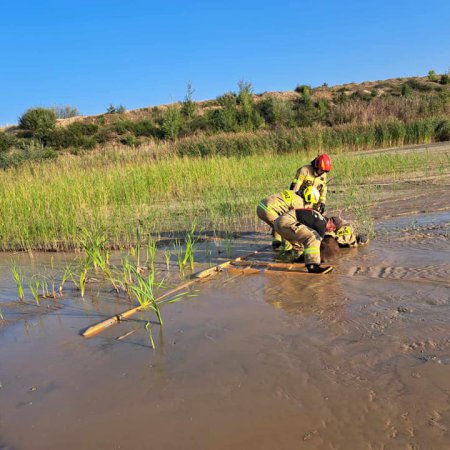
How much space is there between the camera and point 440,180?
10.1 m

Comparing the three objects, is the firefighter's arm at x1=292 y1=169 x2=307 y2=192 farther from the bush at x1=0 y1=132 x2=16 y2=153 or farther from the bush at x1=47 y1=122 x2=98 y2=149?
the bush at x1=0 y1=132 x2=16 y2=153

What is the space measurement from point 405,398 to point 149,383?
1408 mm

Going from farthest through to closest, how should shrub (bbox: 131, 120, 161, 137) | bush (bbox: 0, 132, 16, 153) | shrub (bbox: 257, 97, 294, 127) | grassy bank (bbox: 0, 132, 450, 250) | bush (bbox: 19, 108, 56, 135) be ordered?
bush (bbox: 19, 108, 56, 135), shrub (bbox: 131, 120, 161, 137), shrub (bbox: 257, 97, 294, 127), bush (bbox: 0, 132, 16, 153), grassy bank (bbox: 0, 132, 450, 250)

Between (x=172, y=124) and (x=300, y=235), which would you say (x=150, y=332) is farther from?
(x=172, y=124)

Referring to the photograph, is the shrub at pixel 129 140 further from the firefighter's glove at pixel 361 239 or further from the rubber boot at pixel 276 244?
the firefighter's glove at pixel 361 239

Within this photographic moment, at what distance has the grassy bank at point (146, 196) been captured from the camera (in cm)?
726

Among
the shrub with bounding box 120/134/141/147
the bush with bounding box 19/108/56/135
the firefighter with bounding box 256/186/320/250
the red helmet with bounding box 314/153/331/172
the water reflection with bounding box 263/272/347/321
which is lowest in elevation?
the water reflection with bounding box 263/272/347/321

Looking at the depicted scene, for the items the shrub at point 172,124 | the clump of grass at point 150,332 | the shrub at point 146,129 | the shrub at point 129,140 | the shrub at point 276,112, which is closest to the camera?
the clump of grass at point 150,332

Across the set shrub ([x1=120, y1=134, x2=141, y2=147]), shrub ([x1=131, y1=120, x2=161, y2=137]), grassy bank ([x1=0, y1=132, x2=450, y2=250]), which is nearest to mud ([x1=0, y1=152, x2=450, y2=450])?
grassy bank ([x1=0, y1=132, x2=450, y2=250])

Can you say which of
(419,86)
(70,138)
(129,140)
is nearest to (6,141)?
(70,138)

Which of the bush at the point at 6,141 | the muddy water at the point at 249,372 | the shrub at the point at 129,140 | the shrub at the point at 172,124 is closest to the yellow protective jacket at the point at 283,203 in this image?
the muddy water at the point at 249,372

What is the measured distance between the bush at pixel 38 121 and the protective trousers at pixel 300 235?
33599 millimetres

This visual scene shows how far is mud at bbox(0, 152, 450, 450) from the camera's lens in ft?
7.07

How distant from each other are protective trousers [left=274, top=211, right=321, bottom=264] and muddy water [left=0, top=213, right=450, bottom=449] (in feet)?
1.71
